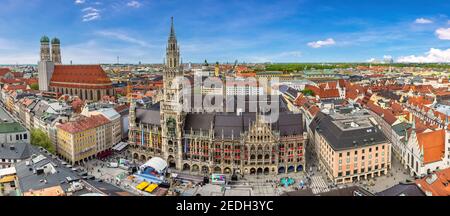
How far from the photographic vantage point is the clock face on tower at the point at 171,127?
36.5 meters

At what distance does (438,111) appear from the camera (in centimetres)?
4994

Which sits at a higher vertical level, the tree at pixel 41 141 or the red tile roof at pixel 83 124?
the red tile roof at pixel 83 124

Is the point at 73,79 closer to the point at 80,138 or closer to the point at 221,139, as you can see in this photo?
the point at 80,138

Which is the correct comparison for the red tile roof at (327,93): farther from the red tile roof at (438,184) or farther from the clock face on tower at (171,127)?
the red tile roof at (438,184)

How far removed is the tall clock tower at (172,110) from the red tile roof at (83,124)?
903 centimetres

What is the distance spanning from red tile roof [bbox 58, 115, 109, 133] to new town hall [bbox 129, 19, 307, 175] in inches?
302

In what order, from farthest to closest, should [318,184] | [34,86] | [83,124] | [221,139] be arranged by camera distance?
[34,86] → [83,124] → [221,139] → [318,184]

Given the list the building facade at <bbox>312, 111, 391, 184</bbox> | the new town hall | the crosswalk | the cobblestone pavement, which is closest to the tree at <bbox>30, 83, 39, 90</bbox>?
the new town hall

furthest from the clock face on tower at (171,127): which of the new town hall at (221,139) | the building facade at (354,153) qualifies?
the building facade at (354,153)

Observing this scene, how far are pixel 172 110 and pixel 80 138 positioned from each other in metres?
10.7

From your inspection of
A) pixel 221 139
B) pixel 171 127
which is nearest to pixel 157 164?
pixel 171 127

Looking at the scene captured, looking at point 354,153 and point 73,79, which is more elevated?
point 73,79

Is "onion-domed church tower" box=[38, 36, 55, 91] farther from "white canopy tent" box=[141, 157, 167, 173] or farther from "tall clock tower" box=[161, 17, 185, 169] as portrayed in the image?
"white canopy tent" box=[141, 157, 167, 173]

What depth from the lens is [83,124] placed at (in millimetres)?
40094
